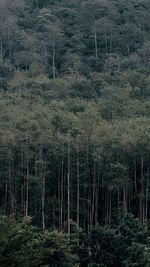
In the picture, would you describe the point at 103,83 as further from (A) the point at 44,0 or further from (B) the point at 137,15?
(A) the point at 44,0

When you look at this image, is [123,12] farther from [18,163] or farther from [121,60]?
[18,163]

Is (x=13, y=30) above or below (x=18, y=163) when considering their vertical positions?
above

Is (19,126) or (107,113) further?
(107,113)

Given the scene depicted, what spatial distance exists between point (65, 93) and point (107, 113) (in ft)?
16.6

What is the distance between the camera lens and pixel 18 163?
85.6 feet

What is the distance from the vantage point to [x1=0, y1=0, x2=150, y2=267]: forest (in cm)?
1928

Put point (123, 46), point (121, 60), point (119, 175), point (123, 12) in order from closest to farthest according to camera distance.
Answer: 1. point (119, 175)
2. point (121, 60)
3. point (123, 46)
4. point (123, 12)

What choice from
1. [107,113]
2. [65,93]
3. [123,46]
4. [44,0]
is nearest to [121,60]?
[123,46]

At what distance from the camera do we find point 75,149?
85.2 feet

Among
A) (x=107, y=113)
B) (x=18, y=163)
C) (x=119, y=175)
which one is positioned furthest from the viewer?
(x=107, y=113)

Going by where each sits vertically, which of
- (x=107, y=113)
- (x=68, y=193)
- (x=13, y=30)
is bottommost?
(x=68, y=193)

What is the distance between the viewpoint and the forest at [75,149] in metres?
19.3

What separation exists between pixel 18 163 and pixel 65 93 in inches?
389

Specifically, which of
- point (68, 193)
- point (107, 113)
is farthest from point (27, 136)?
point (107, 113)
